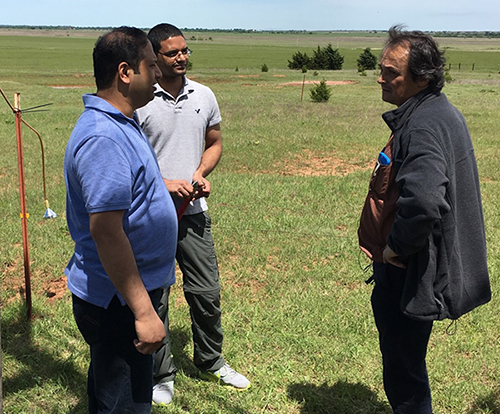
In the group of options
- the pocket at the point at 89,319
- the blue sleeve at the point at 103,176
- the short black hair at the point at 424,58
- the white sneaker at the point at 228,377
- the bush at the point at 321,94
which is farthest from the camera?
the bush at the point at 321,94

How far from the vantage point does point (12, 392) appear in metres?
3.27

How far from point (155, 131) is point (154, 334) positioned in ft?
4.97

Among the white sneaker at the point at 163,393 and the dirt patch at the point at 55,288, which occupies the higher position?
the white sneaker at the point at 163,393

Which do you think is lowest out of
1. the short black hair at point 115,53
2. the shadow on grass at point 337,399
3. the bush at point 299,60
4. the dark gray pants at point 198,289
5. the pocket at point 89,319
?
the shadow on grass at point 337,399

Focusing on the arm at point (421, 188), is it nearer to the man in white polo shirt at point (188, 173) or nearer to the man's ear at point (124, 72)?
the man's ear at point (124, 72)

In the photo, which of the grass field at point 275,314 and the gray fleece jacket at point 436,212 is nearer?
the gray fleece jacket at point 436,212

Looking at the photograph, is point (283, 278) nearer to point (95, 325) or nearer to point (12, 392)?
point (12, 392)

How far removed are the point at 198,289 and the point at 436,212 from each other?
1640 millimetres

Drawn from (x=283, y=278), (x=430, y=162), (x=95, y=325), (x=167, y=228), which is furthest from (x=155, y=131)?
(x=283, y=278)

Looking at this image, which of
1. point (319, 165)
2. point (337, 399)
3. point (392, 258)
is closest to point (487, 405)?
point (337, 399)

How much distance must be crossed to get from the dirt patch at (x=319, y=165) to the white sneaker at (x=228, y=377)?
6397mm

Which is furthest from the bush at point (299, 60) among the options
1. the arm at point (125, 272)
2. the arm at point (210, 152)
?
the arm at point (125, 272)

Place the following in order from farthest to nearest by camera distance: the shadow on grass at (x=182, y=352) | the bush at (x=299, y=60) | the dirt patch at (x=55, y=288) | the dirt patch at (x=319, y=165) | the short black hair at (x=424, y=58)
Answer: the bush at (x=299, y=60) < the dirt patch at (x=319, y=165) < the dirt patch at (x=55, y=288) < the shadow on grass at (x=182, y=352) < the short black hair at (x=424, y=58)

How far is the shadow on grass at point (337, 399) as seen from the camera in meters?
3.14
